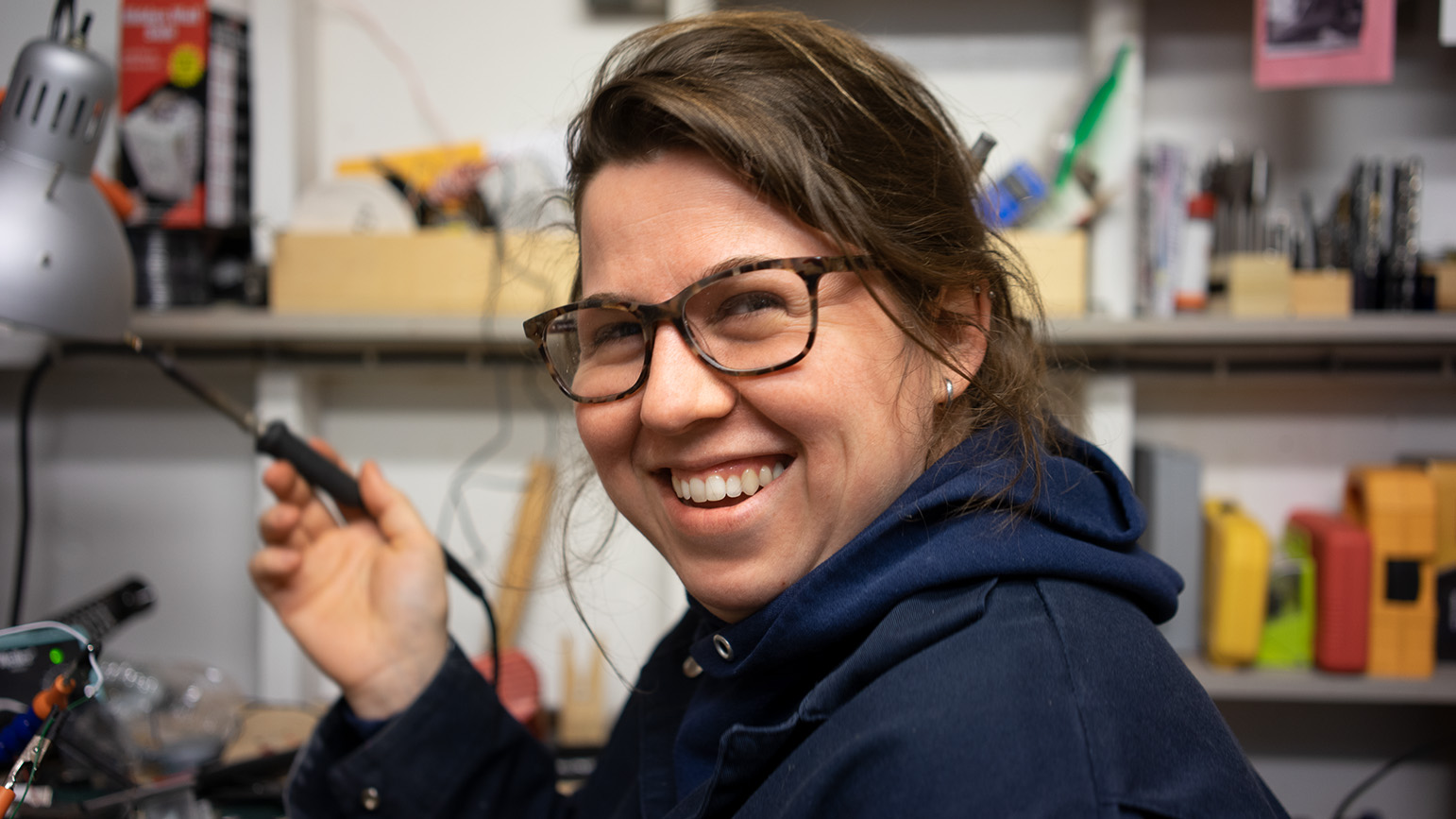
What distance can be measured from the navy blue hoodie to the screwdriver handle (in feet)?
1.65

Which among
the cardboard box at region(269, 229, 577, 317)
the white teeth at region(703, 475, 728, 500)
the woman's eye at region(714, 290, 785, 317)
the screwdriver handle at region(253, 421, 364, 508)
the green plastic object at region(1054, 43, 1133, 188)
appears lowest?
the screwdriver handle at region(253, 421, 364, 508)

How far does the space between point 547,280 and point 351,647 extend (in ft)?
2.07

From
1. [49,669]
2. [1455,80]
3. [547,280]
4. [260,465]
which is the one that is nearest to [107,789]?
[49,669]

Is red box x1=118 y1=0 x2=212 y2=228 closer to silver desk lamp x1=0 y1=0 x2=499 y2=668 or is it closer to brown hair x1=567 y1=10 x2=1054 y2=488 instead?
silver desk lamp x1=0 y1=0 x2=499 y2=668

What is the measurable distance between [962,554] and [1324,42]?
46.8 inches

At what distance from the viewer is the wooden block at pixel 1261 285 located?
1.29m

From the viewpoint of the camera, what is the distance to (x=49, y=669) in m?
0.97

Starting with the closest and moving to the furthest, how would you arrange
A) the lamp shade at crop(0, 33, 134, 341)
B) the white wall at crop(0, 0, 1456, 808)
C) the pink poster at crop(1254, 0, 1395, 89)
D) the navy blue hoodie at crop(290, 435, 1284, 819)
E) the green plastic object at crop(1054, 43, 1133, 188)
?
the navy blue hoodie at crop(290, 435, 1284, 819)
the lamp shade at crop(0, 33, 134, 341)
the pink poster at crop(1254, 0, 1395, 89)
the green plastic object at crop(1054, 43, 1133, 188)
the white wall at crop(0, 0, 1456, 808)

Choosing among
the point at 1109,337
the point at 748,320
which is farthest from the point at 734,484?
the point at 1109,337

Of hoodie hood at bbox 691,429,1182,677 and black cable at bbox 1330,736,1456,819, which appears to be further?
black cable at bbox 1330,736,1456,819

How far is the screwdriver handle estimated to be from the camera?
0.98 metres

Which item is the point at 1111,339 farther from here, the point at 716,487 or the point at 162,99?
the point at 162,99

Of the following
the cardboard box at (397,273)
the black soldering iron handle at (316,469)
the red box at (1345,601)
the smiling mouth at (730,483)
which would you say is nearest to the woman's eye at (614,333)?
the smiling mouth at (730,483)

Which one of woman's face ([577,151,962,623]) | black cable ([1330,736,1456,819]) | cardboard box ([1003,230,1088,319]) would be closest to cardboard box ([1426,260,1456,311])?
cardboard box ([1003,230,1088,319])
